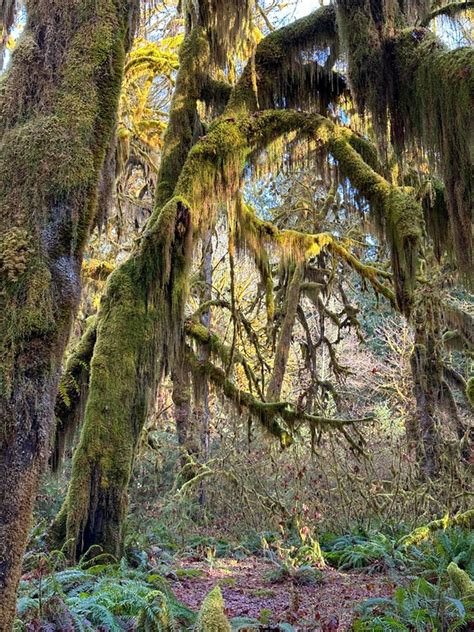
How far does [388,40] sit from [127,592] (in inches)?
218

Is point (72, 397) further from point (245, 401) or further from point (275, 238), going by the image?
point (275, 238)

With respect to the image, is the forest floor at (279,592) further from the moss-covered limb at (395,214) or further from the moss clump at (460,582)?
the moss-covered limb at (395,214)

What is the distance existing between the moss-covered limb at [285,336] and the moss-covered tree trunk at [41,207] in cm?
690

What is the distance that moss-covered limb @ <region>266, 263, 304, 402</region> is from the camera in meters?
9.25

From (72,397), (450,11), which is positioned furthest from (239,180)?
(72,397)

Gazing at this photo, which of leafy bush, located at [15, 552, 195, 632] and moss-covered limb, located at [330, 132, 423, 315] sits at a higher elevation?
moss-covered limb, located at [330, 132, 423, 315]

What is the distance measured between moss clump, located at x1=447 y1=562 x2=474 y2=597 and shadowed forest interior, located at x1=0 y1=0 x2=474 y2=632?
0.01 metres

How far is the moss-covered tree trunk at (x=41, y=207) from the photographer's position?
205cm

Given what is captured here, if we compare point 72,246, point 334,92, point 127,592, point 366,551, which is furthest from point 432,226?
point 72,246

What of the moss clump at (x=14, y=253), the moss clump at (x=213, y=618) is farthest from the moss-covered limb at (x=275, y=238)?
the moss clump at (x=213, y=618)

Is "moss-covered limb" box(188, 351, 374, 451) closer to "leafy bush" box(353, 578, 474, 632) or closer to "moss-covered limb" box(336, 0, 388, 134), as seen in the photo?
"leafy bush" box(353, 578, 474, 632)

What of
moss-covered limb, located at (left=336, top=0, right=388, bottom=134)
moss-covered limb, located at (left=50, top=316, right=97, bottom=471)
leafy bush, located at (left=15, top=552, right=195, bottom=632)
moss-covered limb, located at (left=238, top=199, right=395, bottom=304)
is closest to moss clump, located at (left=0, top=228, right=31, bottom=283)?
leafy bush, located at (left=15, top=552, right=195, bottom=632)

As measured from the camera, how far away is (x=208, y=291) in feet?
36.8

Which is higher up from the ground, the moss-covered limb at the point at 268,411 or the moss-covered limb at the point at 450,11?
the moss-covered limb at the point at 450,11
